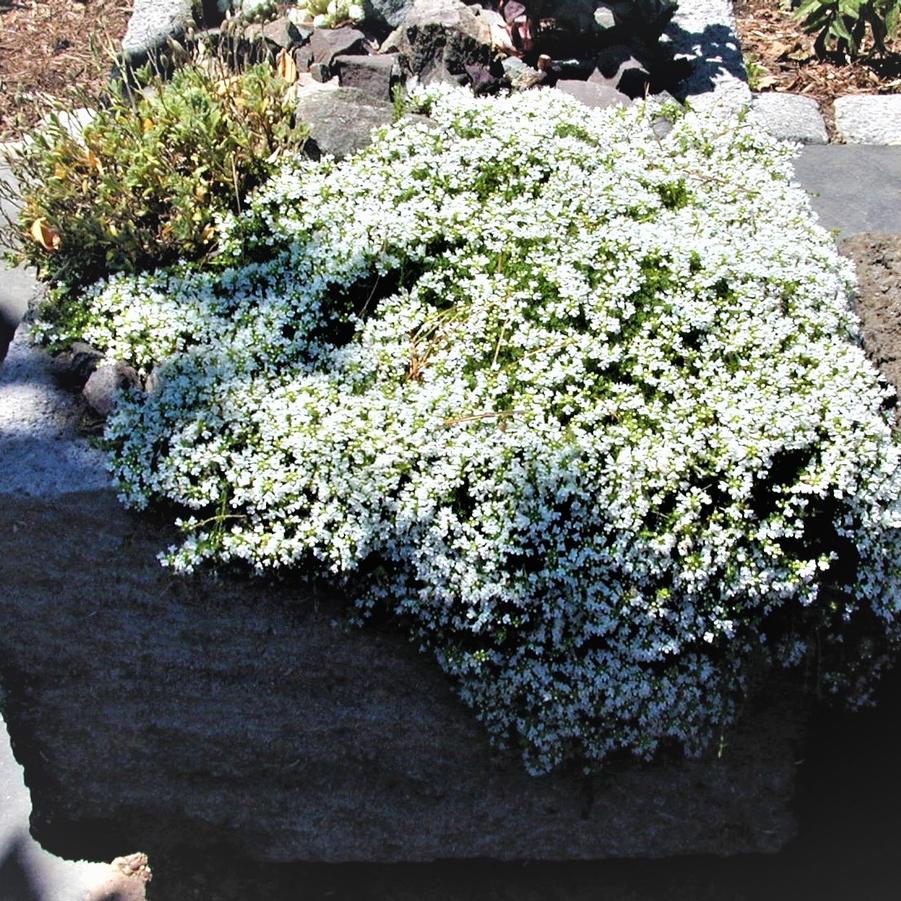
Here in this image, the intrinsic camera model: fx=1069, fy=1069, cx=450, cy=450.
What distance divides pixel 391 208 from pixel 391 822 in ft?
6.10

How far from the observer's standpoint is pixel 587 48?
181 inches

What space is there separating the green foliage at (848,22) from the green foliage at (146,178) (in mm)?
3140

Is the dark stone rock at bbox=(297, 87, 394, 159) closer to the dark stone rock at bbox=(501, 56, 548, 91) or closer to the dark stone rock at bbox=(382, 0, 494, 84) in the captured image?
the dark stone rock at bbox=(382, 0, 494, 84)

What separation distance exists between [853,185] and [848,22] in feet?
5.60

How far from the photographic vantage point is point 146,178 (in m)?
3.33

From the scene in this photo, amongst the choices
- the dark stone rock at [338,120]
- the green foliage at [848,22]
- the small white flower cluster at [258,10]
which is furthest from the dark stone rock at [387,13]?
the green foliage at [848,22]

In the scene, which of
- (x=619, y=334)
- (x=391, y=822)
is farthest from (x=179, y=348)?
(x=391, y=822)

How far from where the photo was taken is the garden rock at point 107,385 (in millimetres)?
2859

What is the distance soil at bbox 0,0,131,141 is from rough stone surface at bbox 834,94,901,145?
3.45 m

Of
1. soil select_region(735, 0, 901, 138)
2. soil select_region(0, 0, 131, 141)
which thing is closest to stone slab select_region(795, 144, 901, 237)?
soil select_region(735, 0, 901, 138)

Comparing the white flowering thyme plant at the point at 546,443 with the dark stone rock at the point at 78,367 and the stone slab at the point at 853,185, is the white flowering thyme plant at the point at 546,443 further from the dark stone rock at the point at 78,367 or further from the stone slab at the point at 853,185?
the stone slab at the point at 853,185

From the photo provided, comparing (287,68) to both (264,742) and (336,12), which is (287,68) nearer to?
(336,12)

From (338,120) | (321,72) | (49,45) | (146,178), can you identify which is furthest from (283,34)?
(49,45)

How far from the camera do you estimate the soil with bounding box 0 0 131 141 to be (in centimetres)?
528
